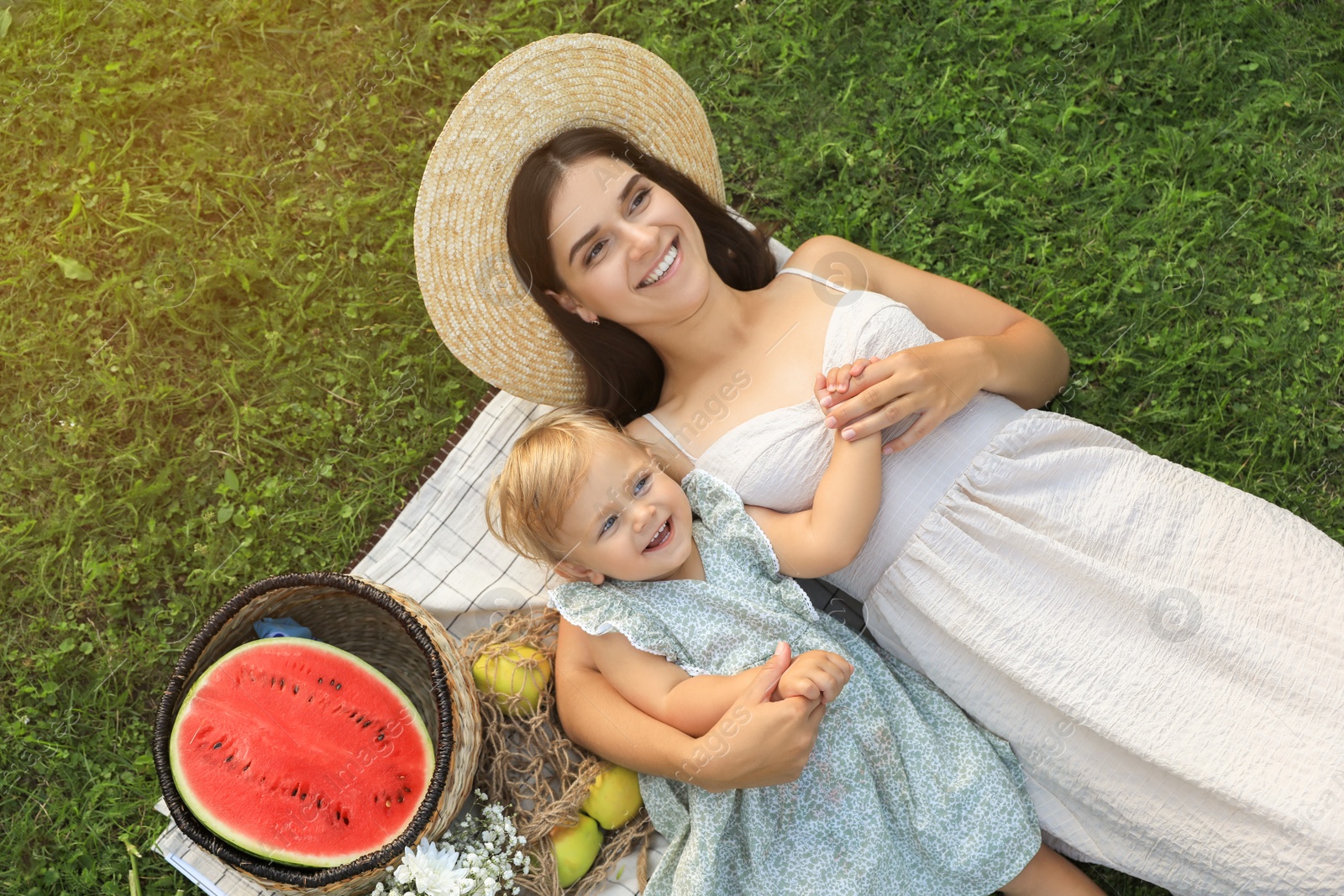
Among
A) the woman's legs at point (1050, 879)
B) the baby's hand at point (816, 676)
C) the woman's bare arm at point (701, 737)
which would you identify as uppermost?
the baby's hand at point (816, 676)

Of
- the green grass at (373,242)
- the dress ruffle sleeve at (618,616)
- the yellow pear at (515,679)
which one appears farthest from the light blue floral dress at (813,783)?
the green grass at (373,242)

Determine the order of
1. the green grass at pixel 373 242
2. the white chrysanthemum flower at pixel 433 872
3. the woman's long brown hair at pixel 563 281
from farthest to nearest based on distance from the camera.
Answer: the green grass at pixel 373 242 → the woman's long brown hair at pixel 563 281 → the white chrysanthemum flower at pixel 433 872

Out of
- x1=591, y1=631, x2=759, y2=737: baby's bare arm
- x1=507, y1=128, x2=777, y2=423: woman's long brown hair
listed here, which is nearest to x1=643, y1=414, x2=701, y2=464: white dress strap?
x1=507, y1=128, x2=777, y2=423: woman's long brown hair

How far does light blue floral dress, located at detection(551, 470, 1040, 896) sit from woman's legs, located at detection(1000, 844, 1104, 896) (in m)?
0.13

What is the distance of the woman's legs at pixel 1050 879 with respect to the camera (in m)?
2.53

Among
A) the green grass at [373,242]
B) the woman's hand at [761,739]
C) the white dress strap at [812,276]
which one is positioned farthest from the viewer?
the green grass at [373,242]

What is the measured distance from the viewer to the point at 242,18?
3646 millimetres

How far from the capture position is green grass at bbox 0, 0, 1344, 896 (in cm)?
317

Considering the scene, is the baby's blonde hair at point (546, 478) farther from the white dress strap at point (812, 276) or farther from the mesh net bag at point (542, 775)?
the white dress strap at point (812, 276)

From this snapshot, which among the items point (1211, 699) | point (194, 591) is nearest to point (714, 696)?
point (1211, 699)

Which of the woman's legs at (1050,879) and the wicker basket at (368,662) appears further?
the woman's legs at (1050,879)

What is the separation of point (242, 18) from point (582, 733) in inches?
115

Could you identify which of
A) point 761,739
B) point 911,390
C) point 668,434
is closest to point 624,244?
point 668,434

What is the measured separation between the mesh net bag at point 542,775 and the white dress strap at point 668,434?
69 centimetres
